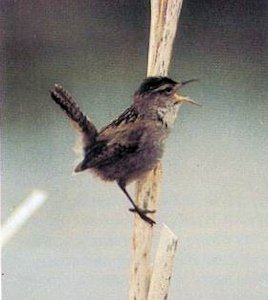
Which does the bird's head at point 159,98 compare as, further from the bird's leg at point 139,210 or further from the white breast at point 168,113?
the bird's leg at point 139,210

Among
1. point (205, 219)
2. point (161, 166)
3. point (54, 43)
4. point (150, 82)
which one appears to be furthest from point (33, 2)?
point (205, 219)

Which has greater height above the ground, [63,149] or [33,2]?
[33,2]

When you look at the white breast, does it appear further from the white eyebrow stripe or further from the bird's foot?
the bird's foot

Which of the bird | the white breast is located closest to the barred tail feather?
the bird

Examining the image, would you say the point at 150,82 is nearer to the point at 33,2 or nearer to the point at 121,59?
the point at 121,59

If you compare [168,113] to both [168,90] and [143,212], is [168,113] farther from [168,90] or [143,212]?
[143,212]

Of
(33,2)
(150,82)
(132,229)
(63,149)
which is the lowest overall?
(132,229)
